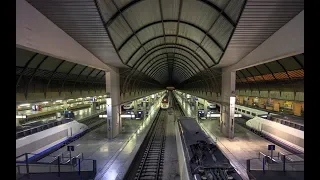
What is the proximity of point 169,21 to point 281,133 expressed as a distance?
13062 millimetres

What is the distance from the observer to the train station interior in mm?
9805

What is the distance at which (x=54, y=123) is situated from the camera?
2061 cm

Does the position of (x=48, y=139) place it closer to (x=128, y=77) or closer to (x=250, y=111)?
(x=128, y=77)

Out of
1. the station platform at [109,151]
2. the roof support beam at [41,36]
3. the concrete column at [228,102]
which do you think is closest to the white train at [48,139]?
the station platform at [109,151]

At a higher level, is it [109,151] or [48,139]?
[48,139]

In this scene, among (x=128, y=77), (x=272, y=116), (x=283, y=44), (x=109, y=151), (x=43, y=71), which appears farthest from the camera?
(x=128, y=77)

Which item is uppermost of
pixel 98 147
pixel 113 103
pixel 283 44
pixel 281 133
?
pixel 283 44

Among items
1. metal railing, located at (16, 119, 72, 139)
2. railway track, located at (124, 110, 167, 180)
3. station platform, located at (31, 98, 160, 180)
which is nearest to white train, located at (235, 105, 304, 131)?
railway track, located at (124, 110, 167, 180)

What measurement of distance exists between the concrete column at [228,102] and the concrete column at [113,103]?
37.5ft

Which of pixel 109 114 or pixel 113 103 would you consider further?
pixel 113 103

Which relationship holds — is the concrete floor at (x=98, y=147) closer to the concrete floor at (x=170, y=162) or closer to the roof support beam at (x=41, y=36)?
the concrete floor at (x=170, y=162)

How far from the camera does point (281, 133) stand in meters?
19.7

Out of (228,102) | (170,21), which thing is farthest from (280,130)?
(170,21)
